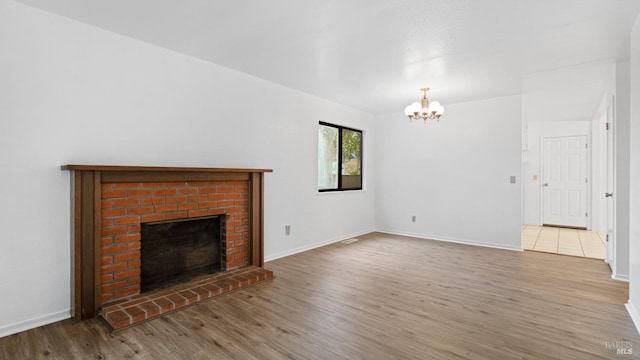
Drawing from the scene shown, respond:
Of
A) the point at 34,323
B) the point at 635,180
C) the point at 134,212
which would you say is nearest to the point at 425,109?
the point at 635,180

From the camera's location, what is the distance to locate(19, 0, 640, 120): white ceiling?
2396 mm

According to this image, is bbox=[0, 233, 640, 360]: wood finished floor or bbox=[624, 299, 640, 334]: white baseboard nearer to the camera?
bbox=[0, 233, 640, 360]: wood finished floor

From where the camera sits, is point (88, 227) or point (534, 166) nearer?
point (88, 227)

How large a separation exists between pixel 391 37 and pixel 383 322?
246 centimetres

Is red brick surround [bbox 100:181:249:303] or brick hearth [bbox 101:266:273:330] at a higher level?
red brick surround [bbox 100:181:249:303]

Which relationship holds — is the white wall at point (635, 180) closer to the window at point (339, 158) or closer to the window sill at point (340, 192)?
the window sill at point (340, 192)

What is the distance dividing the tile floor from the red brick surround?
4.80m

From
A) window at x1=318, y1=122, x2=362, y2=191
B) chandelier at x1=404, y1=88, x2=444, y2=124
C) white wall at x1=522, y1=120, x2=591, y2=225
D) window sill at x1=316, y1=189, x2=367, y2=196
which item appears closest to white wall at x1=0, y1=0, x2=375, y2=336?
window sill at x1=316, y1=189, x2=367, y2=196

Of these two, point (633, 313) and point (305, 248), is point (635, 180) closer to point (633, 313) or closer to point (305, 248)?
point (633, 313)

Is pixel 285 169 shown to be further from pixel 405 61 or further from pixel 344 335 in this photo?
pixel 344 335

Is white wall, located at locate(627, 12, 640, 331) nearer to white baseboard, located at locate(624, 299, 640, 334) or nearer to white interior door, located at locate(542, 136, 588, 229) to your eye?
white baseboard, located at locate(624, 299, 640, 334)

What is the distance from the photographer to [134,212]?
2834 mm

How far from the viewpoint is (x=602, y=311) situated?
8.78 ft

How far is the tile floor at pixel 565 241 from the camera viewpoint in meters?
4.79
